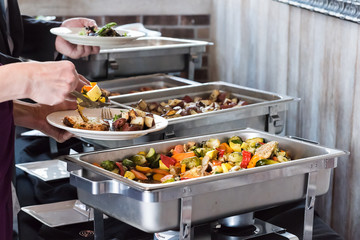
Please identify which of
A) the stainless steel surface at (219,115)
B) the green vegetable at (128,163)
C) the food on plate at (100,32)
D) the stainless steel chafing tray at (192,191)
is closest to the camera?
the stainless steel chafing tray at (192,191)

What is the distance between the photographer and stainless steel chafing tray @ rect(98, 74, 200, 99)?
242 centimetres

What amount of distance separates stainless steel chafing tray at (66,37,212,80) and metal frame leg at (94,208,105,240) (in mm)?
1140

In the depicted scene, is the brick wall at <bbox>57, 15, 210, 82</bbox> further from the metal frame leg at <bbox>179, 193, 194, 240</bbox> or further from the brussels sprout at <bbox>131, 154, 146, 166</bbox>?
the metal frame leg at <bbox>179, 193, 194, 240</bbox>

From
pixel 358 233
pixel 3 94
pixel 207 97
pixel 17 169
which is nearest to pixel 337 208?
pixel 358 233

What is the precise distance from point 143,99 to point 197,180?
994 mm

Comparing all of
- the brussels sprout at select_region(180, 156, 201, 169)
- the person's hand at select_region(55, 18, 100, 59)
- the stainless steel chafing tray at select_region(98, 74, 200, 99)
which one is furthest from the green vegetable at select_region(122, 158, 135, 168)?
the stainless steel chafing tray at select_region(98, 74, 200, 99)

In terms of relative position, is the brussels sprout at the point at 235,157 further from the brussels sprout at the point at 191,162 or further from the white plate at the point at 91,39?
the white plate at the point at 91,39

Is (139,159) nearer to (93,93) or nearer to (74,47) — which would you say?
(93,93)

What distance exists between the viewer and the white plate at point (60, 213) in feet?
5.17

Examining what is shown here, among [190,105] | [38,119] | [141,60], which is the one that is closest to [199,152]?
[38,119]

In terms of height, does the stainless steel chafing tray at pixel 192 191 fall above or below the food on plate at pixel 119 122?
below

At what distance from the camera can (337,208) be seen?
208cm

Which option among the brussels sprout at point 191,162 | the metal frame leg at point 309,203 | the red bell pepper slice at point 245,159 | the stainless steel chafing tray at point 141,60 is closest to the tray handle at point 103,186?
the brussels sprout at point 191,162

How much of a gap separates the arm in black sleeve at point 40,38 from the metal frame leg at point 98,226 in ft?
3.50
